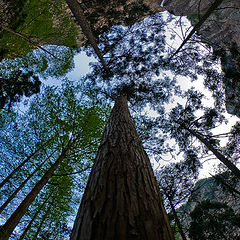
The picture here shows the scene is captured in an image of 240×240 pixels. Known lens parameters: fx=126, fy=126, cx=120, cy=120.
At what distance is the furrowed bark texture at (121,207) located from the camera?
0.80 meters

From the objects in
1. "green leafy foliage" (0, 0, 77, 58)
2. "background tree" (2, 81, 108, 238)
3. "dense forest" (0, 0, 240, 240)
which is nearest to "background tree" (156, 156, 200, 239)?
"dense forest" (0, 0, 240, 240)

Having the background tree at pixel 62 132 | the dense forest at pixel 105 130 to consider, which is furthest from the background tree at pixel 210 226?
the background tree at pixel 62 132

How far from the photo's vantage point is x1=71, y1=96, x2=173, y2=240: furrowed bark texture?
0.80m

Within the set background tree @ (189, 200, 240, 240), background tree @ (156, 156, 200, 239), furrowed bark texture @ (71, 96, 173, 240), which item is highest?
background tree @ (156, 156, 200, 239)

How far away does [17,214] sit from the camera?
11.2 ft

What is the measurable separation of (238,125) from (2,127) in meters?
13.6

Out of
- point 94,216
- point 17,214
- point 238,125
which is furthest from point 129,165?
point 238,125

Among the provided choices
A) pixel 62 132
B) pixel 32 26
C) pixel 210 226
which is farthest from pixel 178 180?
pixel 32 26

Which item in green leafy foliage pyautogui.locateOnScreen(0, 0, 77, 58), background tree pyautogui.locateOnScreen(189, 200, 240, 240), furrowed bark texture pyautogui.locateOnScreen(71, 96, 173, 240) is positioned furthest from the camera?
background tree pyautogui.locateOnScreen(189, 200, 240, 240)

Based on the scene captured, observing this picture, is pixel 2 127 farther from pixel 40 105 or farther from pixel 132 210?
pixel 132 210

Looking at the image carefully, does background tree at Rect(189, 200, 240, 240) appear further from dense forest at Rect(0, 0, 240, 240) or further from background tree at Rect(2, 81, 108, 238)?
background tree at Rect(2, 81, 108, 238)

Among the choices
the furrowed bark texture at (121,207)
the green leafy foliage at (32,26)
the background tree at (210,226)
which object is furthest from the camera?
the background tree at (210,226)

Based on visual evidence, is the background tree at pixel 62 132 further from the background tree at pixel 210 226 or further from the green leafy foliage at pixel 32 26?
the background tree at pixel 210 226

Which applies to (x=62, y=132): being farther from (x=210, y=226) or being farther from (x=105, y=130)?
(x=210, y=226)
